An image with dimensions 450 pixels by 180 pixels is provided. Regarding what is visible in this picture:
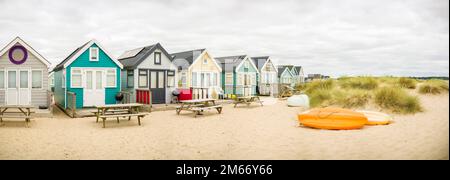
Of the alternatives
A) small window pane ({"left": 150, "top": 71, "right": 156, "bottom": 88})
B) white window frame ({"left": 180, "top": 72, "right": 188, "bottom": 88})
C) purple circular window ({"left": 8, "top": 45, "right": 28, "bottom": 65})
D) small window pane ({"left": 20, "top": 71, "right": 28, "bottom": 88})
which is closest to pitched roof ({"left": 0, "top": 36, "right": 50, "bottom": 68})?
purple circular window ({"left": 8, "top": 45, "right": 28, "bottom": 65})

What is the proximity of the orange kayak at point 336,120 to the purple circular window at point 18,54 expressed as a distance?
13.8m

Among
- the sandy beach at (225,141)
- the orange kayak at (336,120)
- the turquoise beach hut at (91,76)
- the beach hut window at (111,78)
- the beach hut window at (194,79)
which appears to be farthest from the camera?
the beach hut window at (194,79)

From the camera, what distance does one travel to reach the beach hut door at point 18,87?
47.1 feet

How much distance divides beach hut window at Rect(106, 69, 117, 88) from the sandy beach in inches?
234

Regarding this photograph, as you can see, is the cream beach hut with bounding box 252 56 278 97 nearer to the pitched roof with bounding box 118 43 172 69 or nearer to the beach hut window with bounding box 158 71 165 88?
the beach hut window with bounding box 158 71 165 88

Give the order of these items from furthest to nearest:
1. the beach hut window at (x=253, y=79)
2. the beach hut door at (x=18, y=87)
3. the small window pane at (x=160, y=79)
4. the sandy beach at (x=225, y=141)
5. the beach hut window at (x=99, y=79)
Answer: the beach hut window at (x=253, y=79) < the small window pane at (x=160, y=79) < the beach hut window at (x=99, y=79) < the beach hut door at (x=18, y=87) < the sandy beach at (x=225, y=141)

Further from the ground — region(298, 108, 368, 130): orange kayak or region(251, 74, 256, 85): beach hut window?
region(251, 74, 256, 85): beach hut window

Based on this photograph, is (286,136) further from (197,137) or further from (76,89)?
(76,89)

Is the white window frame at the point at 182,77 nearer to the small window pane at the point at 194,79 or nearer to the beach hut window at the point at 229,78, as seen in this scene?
the small window pane at the point at 194,79

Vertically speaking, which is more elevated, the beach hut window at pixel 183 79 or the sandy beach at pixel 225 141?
the beach hut window at pixel 183 79

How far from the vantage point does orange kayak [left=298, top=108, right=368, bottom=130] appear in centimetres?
894

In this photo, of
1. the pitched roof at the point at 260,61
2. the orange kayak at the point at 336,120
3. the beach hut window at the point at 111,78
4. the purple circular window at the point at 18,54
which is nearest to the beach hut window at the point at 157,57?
the beach hut window at the point at 111,78
